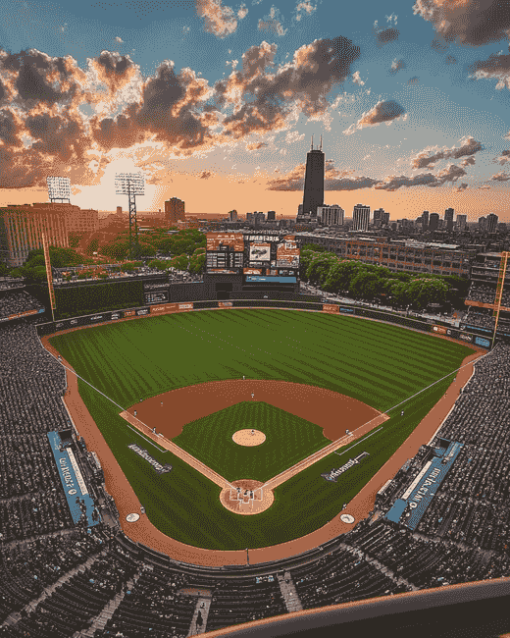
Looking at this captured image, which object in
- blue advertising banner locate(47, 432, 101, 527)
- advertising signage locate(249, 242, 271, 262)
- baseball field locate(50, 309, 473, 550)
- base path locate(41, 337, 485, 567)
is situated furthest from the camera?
advertising signage locate(249, 242, 271, 262)

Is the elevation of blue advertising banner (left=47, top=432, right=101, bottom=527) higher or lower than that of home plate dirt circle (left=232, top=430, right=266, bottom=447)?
higher

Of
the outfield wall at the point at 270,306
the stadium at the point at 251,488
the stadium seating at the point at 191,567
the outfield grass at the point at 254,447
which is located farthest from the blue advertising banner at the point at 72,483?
the outfield wall at the point at 270,306

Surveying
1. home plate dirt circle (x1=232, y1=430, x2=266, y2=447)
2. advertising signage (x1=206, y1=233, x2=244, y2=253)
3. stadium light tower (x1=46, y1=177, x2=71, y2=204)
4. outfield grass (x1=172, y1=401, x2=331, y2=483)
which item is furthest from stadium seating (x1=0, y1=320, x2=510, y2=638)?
stadium light tower (x1=46, y1=177, x2=71, y2=204)

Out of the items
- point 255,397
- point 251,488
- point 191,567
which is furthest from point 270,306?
point 191,567

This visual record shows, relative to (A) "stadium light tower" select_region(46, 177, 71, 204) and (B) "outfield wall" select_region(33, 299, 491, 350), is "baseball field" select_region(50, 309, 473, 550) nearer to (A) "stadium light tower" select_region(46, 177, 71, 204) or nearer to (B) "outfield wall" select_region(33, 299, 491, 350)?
(B) "outfield wall" select_region(33, 299, 491, 350)

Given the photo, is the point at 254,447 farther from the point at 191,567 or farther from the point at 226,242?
the point at 226,242

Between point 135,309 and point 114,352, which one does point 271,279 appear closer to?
point 135,309

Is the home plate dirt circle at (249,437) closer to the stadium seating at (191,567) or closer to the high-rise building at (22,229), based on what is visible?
the stadium seating at (191,567)
